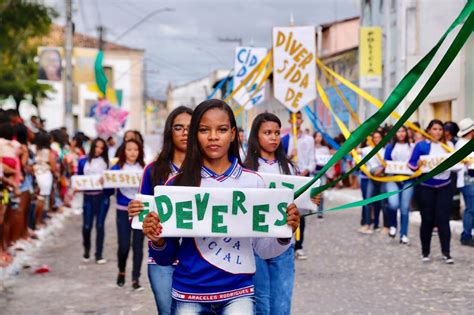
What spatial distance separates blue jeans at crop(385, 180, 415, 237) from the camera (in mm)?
12742

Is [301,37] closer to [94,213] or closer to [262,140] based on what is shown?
[94,213]

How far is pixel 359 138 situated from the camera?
3555 millimetres

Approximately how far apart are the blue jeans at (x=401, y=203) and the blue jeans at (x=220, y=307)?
9.12m

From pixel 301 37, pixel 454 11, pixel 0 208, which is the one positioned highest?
pixel 454 11

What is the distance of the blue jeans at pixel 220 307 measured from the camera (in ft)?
12.6

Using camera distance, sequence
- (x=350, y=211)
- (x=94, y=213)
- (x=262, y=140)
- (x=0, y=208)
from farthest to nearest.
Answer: (x=350, y=211) < (x=94, y=213) < (x=0, y=208) < (x=262, y=140)

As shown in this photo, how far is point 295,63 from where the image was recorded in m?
12.4

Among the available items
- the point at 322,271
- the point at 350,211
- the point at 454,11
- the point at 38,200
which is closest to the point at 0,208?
the point at 322,271

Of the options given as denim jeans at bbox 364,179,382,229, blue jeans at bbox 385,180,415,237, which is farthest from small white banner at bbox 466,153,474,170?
denim jeans at bbox 364,179,382,229

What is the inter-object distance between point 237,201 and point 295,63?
8652 mm

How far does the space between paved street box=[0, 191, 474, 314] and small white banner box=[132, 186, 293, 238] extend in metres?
3.91

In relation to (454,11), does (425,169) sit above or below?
below

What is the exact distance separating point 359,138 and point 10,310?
5388 mm

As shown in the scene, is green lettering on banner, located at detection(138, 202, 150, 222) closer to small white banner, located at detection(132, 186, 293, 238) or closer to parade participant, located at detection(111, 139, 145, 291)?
small white banner, located at detection(132, 186, 293, 238)
